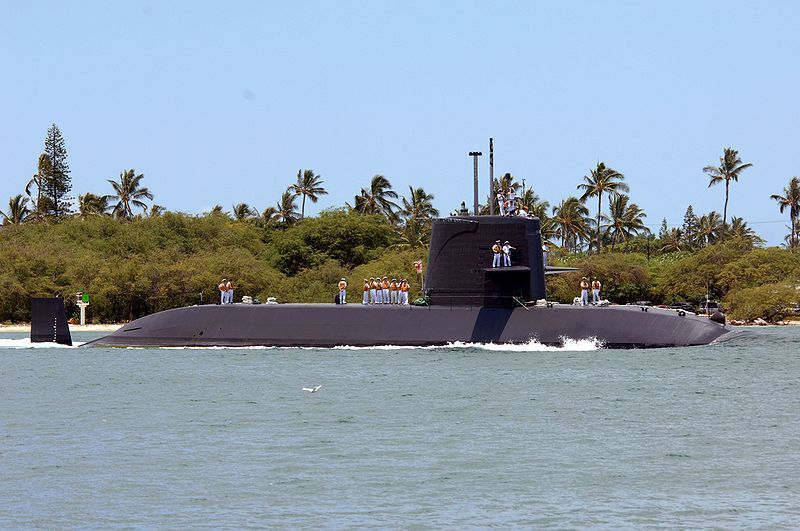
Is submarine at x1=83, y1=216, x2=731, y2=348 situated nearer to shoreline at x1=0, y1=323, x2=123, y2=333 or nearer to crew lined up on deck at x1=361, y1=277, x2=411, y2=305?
crew lined up on deck at x1=361, y1=277, x2=411, y2=305

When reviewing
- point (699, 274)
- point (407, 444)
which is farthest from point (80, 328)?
point (407, 444)

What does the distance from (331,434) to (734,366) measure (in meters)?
18.7

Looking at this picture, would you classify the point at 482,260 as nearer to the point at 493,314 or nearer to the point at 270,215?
the point at 493,314

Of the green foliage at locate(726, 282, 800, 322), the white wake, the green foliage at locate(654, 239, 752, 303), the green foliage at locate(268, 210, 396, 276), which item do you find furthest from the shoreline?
the green foliage at locate(726, 282, 800, 322)

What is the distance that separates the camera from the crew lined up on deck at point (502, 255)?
39344 millimetres

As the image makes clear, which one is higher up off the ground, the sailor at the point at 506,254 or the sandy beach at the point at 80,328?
the sailor at the point at 506,254

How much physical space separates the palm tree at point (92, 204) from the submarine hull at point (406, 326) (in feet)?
199

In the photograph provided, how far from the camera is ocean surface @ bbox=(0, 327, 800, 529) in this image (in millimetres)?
17297

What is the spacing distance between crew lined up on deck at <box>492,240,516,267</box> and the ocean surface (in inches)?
130

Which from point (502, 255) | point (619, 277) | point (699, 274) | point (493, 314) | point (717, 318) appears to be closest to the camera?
point (502, 255)

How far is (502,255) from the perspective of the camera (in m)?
39.7

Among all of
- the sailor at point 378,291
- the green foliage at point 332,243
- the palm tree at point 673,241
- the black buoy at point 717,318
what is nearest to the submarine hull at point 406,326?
the black buoy at point 717,318

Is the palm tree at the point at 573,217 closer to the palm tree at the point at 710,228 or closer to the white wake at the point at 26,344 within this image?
the palm tree at the point at 710,228

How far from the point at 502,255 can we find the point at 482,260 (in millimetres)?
725
